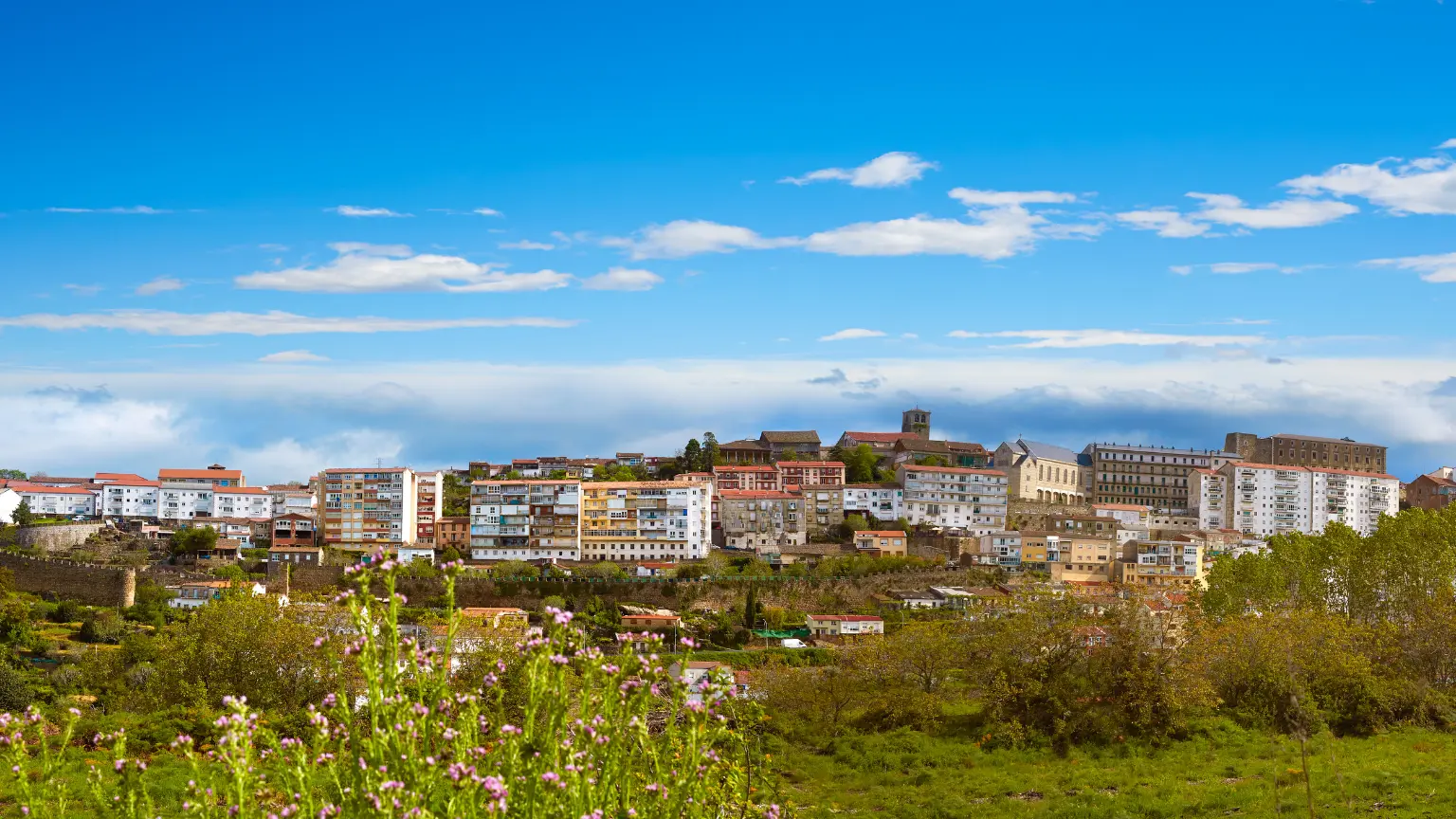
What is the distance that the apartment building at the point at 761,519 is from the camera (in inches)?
2485

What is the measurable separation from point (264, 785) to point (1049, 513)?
6929 centimetres

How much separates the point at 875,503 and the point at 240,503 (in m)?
34.4

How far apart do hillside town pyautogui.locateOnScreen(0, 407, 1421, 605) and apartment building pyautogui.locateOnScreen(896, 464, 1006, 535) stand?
0.09 metres

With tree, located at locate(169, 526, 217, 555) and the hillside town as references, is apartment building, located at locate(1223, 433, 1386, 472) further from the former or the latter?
tree, located at locate(169, 526, 217, 555)

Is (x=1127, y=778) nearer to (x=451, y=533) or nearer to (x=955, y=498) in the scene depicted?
(x=451, y=533)

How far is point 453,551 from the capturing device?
2242 inches

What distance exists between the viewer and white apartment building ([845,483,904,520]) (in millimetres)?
68812

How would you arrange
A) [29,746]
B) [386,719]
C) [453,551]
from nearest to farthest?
[386,719], [29,746], [453,551]

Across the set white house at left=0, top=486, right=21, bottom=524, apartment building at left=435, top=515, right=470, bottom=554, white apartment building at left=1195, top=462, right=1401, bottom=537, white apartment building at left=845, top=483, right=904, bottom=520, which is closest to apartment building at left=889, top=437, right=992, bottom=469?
white apartment building at left=845, top=483, right=904, bottom=520

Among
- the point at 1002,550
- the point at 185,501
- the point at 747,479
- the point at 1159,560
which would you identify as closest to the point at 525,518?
the point at 747,479

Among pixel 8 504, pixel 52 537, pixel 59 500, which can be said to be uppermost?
pixel 59 500

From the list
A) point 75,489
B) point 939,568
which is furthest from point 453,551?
point 75,489

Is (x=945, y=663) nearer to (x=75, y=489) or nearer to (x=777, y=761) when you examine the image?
(x=777, y=761)

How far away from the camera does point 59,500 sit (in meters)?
71.0
